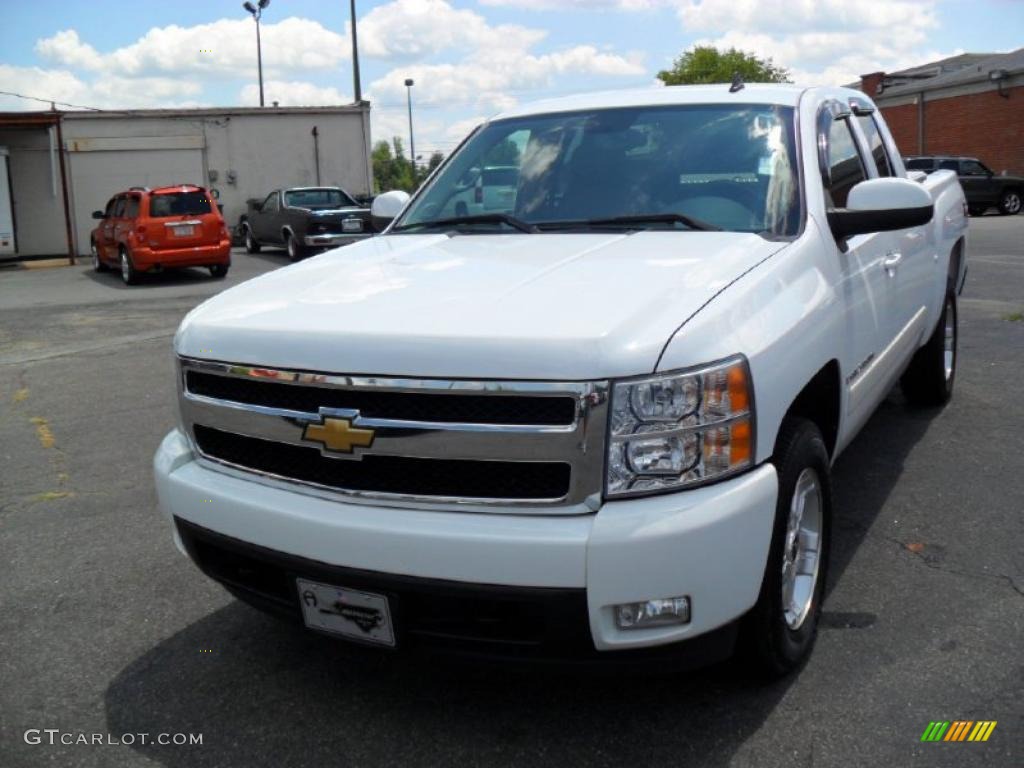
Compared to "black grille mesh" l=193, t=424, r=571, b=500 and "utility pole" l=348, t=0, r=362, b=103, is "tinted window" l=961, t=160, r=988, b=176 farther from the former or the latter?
"black grille mesh" l=193, t=424, r=571, b=500

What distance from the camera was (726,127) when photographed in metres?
4.04

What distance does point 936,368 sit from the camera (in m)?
6.18

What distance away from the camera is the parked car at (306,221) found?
20.3 meters

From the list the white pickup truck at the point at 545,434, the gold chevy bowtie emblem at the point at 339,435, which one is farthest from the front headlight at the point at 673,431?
the gold chevy bowtie emblem at the point at 339,435

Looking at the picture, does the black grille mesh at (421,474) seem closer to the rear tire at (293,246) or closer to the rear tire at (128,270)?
the rear tire at (128,270)

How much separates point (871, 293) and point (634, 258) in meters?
1.33

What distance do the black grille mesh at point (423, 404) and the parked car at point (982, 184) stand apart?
28.7 meters

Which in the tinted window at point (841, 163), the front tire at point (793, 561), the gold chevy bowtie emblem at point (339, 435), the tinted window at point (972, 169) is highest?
the tinted window at point (972, 169)

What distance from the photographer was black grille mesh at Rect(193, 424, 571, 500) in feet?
8.39

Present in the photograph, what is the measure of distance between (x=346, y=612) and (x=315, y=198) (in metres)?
20.3

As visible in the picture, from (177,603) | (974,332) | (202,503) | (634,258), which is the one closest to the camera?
(202,503)

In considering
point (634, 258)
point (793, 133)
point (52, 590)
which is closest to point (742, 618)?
point (634, 258)

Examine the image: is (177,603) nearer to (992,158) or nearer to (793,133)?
(793,133)

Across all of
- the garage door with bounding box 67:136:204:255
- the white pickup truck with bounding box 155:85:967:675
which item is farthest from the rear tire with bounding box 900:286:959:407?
the garage door with bounding box 67:136:204:255
